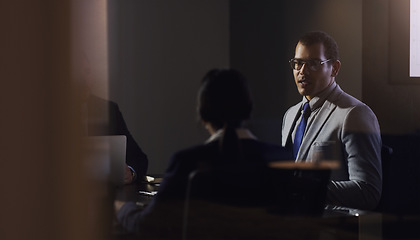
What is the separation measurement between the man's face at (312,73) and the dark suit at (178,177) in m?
0.12

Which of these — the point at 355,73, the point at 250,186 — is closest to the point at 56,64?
the point at 250,186

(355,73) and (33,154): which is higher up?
(355,73)

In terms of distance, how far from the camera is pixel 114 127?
1124mm

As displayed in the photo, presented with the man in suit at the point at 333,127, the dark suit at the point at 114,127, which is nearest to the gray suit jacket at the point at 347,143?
the man in suit at the point at 333,127

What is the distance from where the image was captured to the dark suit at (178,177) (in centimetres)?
104

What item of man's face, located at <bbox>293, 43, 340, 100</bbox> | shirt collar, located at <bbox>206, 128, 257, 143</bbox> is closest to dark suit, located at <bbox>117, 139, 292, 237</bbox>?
shirt collar, located at <bbox>206, 128, 257, 143</bbox>

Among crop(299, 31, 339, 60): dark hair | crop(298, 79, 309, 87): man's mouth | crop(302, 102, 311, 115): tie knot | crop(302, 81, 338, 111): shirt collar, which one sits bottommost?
crop(302, 102, 311, 115): tie knot

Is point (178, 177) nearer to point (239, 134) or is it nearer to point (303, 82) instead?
point (239, 134)

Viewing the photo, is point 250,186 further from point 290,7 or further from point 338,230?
point 290,7

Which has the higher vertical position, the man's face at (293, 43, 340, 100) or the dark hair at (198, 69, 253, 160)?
the man's face at (293, 43, 340, 100)

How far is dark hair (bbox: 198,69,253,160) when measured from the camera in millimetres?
1043

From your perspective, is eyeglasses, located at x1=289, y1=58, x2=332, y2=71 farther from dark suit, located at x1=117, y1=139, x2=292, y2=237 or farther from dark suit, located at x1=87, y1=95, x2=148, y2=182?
dark suit, located at x1=87, y1=95, x2=148, y2=182

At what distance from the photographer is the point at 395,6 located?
42.3 inches

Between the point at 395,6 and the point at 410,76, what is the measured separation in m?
0.13
